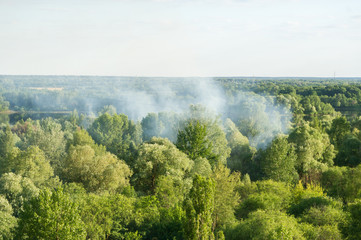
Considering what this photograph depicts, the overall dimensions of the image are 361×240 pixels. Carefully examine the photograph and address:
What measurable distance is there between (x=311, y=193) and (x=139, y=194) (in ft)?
57.1

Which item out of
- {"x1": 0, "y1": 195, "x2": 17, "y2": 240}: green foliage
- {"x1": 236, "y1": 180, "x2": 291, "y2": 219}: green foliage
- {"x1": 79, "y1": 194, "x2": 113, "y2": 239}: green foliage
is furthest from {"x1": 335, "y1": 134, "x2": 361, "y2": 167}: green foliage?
{"x1": 0, "y1": 195, "x2": 17, "y2": 240}: green foliage

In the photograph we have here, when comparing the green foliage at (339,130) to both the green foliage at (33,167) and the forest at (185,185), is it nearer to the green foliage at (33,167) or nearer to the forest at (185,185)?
the forest at (185,185)

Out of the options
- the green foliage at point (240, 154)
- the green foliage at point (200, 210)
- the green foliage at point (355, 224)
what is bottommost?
the green foliage at point (240, 154)

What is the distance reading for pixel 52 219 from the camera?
67.6ft

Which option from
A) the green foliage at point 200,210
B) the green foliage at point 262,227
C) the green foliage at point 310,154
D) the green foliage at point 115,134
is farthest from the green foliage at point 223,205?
the green foliage at point 115,134

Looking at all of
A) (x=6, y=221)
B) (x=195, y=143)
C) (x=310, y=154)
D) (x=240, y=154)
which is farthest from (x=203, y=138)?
(x=6, y=221)

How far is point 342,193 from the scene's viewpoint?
38125 millimetres

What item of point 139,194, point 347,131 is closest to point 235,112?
point 347,131

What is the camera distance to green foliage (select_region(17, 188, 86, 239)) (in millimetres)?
20500

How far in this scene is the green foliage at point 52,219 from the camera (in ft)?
67.3

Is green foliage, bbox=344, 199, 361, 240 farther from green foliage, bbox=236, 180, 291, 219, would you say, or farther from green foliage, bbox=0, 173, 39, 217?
green foliage, bbox=0, 173, 39, 217

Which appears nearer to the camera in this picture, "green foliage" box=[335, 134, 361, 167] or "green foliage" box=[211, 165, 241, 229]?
"green foliage" box=[211, 165, 241, 229]

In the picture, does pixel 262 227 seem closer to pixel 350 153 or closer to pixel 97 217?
pixel 97 217

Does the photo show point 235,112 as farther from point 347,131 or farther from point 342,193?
point 342,193
